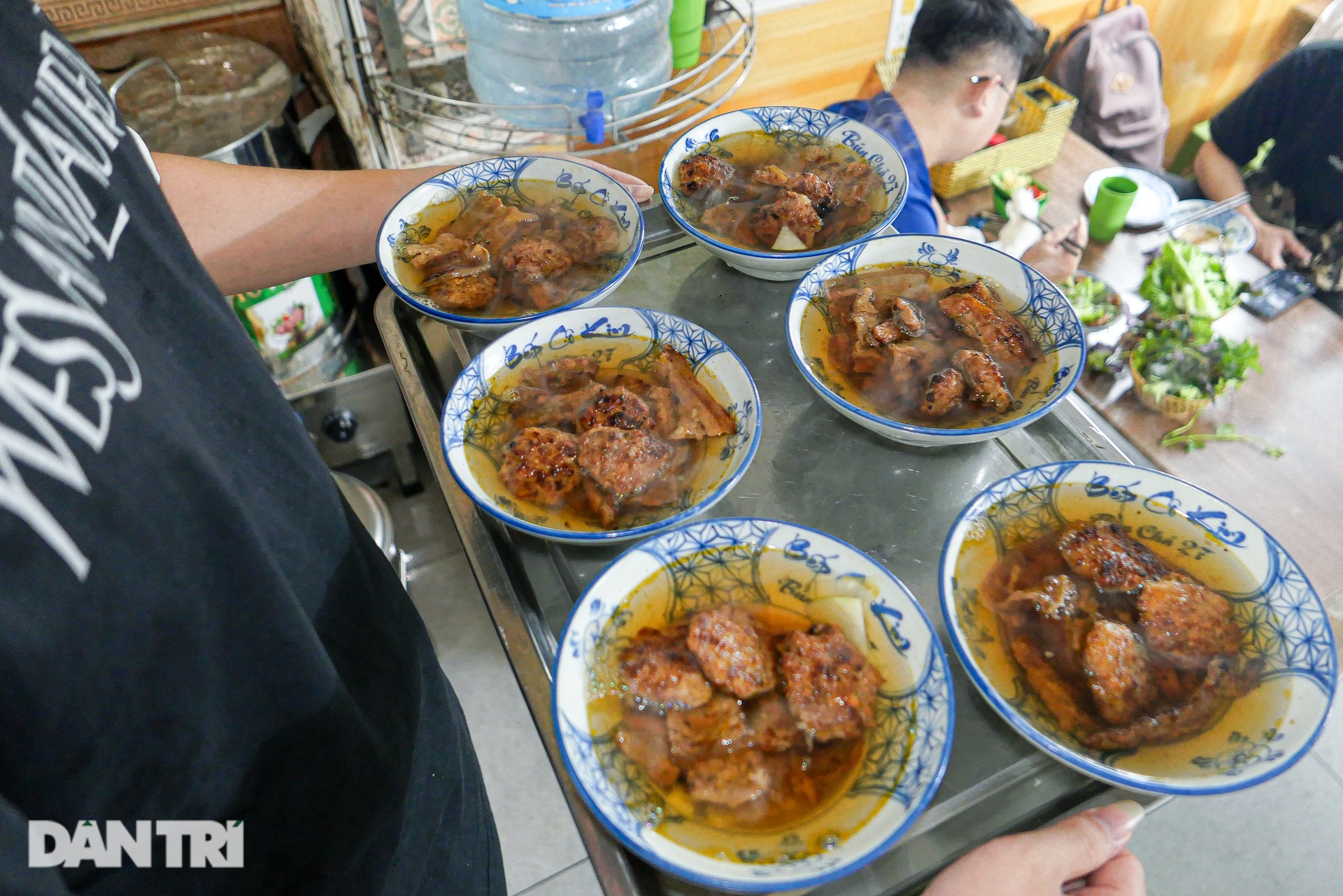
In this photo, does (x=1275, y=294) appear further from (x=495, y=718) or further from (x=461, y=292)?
(x=495, y=718)

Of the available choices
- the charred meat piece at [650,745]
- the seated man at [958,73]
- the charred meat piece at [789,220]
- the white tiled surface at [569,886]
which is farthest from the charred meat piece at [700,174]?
the white tiled surface at [569,886]

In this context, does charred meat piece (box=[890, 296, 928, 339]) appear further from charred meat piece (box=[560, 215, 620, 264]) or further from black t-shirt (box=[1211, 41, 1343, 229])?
black t-shirt (box=[1211, 41, 1343, 229])

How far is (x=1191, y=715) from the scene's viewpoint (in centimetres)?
93

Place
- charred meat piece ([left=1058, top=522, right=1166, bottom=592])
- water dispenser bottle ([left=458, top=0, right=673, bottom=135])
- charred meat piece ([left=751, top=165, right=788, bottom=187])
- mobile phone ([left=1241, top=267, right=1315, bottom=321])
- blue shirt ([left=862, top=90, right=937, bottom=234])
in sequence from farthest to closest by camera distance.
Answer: mobile phone ([left=1241, top=267, right=1315, bottom=321]) < blue shirt ([left=862, top=90, right=937, bottom=234]) < water dispenser bottle ([left=458, top=0, right=673, bottom=135]) < charred meat piece ([left=751, top=165, right=788, bottom=187]) < charred meat piece ([left=1058, top=522, right=1166, bottom=592])

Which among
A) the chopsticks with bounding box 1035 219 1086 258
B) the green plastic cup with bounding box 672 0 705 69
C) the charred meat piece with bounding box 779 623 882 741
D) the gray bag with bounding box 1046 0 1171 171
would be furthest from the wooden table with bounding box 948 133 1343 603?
the charred meat piece with bounding box 779 623 882 741

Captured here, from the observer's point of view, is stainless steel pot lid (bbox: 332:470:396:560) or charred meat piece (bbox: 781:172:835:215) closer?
charred meat piece (bbox: 781:172:835:215)

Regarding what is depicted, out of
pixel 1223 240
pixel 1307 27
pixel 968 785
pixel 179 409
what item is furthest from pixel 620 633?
pixel 1307 27

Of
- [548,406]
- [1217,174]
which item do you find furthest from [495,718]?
[1217,174]

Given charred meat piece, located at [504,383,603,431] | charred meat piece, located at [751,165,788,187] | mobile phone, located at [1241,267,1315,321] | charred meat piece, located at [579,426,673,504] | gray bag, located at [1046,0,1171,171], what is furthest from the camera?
gray bag, located at [1046,0,1171,171]

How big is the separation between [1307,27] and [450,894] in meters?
5.93

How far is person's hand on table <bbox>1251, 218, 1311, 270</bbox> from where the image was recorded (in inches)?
126

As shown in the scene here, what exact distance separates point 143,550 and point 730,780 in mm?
653

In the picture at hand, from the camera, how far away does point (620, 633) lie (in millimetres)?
1015

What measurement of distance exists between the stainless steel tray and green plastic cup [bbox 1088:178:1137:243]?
229 centimetres
